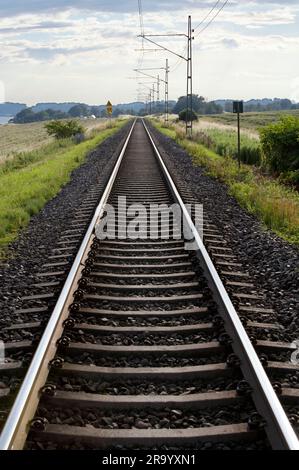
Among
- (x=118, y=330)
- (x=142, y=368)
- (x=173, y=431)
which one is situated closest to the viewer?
(x=173, y=431)

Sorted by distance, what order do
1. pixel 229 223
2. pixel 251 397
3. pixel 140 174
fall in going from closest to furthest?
pixel 251 397 → pixel 229 223 → pixel 140 174

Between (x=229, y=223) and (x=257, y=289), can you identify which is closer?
(x=257, y=289)

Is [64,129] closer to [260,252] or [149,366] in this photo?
[260,252]

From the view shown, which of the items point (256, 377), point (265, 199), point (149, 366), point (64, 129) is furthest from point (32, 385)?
point (64, 129)

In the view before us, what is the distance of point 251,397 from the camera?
397 centimetres

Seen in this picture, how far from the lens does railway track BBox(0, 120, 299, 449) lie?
357 cm

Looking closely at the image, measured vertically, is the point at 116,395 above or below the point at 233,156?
below

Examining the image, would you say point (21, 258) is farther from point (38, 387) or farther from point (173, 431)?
point (173, 431)

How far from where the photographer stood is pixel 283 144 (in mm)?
17469

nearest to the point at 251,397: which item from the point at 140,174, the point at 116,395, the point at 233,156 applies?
the point at 116,395

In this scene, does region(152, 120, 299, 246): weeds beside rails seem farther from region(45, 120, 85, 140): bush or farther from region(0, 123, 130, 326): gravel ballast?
region(45, 120, 85, 140): bush

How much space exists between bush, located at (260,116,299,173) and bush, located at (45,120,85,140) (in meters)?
34.0

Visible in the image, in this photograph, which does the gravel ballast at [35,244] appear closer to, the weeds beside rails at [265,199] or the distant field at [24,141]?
the weeds beside rails at [265,199]
